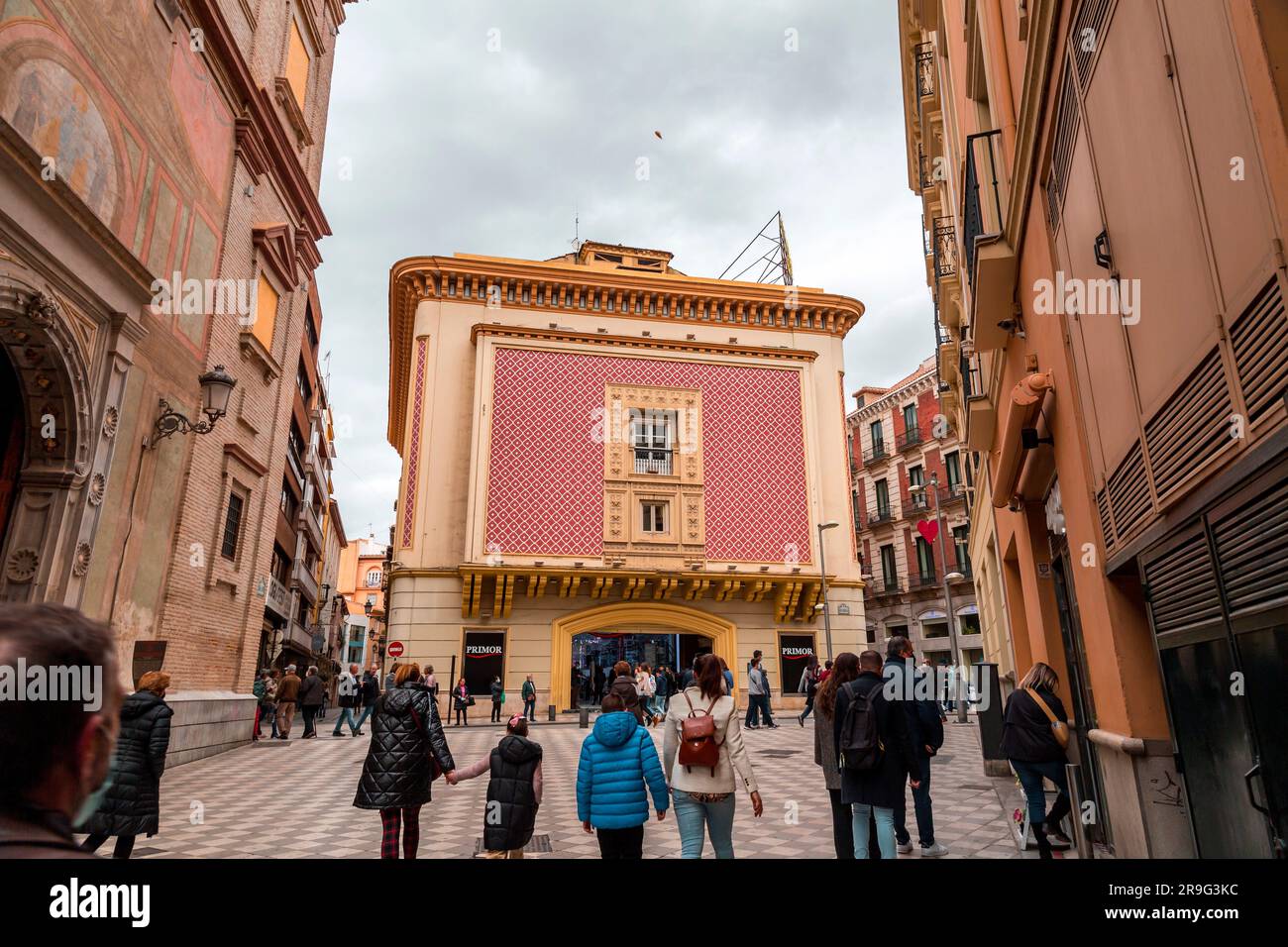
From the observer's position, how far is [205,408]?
35.9 ft

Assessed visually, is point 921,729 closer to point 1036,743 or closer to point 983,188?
point 1036,743

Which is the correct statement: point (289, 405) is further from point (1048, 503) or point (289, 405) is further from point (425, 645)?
point (1048, 503)

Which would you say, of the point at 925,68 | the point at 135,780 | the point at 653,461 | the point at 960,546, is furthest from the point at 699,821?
the point at 960,546

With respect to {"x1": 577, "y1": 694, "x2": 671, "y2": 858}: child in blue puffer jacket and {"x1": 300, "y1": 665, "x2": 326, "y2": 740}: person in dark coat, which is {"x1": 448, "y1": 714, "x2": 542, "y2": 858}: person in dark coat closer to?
{"x1": 577, "y1": 694, "x2": 671, "y2": 858}: child in blue puffer jacket

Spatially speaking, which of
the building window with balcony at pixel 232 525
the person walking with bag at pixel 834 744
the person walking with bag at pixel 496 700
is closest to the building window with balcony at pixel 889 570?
the person walking with bag at pixel 496 700

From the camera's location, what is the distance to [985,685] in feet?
32.1

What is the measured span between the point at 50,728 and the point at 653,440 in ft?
84.6

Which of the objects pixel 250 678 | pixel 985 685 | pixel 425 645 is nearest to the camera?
pixel 985 685

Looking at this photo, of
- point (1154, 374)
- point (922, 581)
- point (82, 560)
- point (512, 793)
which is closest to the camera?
point (1154, 374)

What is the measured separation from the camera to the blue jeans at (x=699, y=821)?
5.02 metres

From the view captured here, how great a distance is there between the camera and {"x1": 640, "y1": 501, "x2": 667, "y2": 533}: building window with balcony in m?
26.1

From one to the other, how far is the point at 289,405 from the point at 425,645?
371 inches
